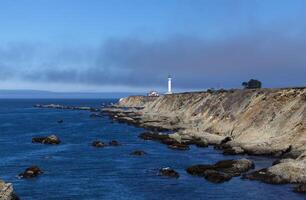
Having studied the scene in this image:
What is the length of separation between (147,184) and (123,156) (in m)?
18.8

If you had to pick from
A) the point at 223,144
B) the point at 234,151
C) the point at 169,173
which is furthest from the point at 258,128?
the point at 169,173

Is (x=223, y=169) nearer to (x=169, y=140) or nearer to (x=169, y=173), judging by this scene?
(x=169, y=173)

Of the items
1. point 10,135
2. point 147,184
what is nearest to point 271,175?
point 147,184

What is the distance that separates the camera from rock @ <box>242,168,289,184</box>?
147 ft

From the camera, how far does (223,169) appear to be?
167 feet

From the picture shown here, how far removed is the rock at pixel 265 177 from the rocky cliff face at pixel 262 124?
37cm

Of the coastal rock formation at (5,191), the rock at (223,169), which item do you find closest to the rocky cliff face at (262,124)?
the rock at (223,169)

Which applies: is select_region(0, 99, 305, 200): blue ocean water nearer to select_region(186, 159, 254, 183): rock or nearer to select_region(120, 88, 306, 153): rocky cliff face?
select_region(186, 159, 254, 183): rock

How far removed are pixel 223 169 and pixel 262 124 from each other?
2327cm

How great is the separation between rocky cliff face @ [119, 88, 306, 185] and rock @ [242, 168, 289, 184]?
0.37m

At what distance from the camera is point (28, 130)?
4218 inches

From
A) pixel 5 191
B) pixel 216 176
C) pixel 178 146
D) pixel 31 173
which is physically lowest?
pixel 31 173

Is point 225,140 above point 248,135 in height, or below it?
below

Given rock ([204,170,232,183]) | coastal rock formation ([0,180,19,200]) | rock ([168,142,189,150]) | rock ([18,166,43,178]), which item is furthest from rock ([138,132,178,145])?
coastal rock formation ([0,180,19,200])
